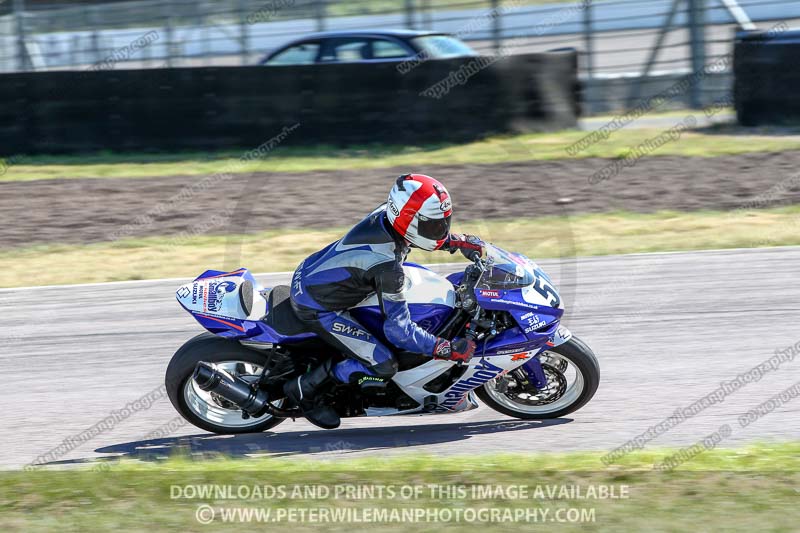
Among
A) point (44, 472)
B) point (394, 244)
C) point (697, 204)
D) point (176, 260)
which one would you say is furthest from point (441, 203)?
point (697, 204)

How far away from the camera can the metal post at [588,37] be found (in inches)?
739

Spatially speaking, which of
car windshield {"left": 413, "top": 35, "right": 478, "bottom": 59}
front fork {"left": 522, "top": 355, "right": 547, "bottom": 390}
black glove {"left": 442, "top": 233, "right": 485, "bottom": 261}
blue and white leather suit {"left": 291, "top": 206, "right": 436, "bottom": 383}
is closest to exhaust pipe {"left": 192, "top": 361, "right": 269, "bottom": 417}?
blue and white leather suit {"left": 291, "top": 206, "right": 436, "bottom": 383}

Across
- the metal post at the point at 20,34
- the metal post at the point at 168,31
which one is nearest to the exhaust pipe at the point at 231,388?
the metal post at the point at 20,34

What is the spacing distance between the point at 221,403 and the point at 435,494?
2.05 meters

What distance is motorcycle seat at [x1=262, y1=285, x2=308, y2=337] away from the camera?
6.13 m

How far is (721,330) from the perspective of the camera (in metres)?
8.10

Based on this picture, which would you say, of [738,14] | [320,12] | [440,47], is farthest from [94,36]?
[738,14]

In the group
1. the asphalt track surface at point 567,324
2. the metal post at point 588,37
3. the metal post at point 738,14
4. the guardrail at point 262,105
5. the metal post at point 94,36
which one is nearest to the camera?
the asphalt track surface at point 567,324

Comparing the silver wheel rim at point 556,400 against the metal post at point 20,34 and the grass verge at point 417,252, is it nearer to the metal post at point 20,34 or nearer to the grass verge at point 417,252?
the grass verge at point 417,252

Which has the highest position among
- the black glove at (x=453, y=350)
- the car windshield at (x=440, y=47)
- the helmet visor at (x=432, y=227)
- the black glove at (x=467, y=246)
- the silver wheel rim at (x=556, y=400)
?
the helmet visor at (x=432, y=227)

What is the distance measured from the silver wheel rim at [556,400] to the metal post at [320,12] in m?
13.9

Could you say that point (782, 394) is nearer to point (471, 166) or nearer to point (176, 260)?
point (176, 260)

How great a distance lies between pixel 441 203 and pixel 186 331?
3772mm

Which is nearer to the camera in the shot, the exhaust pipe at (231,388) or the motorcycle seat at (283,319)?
the exhaust pipe at (231,388)
